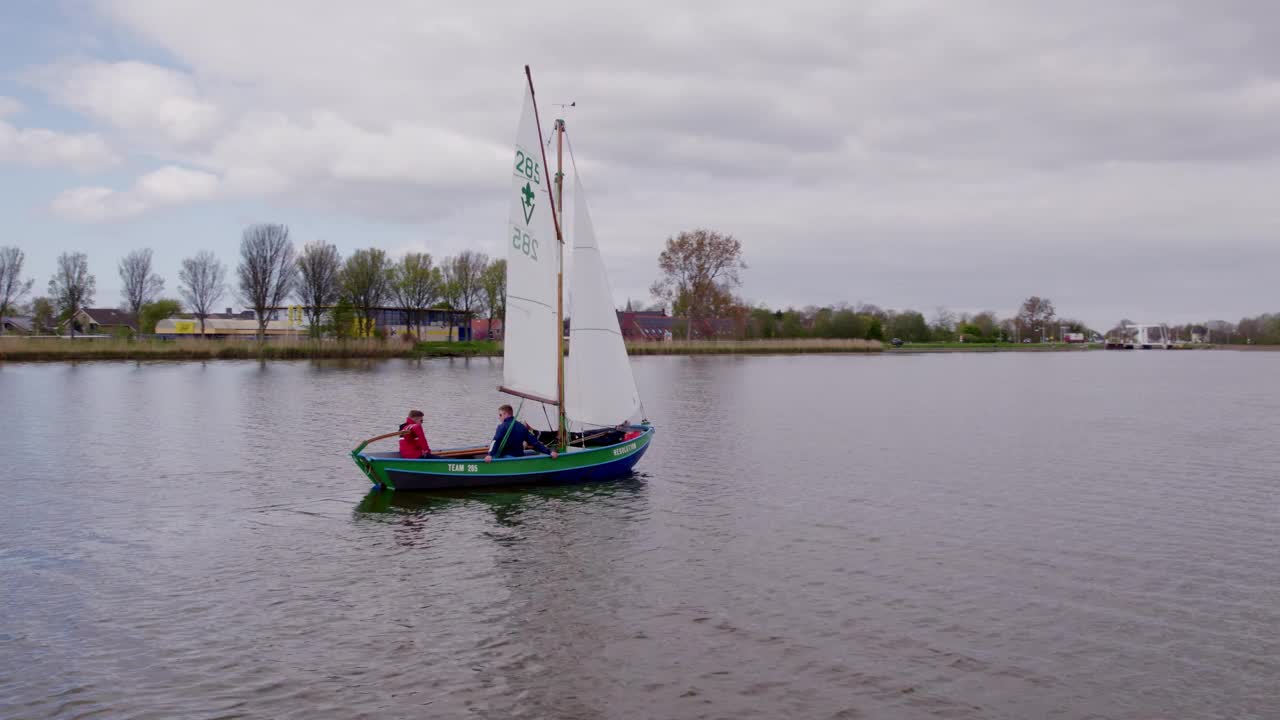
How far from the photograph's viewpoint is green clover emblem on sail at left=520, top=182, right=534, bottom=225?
2225cm

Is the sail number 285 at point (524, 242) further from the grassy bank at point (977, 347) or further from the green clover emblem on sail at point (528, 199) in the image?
the grassy bank at point (977, 347)

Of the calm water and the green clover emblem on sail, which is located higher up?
the green clover emblem on sail

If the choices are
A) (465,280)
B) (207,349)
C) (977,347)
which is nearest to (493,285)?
(465,280)

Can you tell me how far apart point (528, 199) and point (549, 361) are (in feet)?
14.1

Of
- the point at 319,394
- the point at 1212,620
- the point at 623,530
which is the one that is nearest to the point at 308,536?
the point at 623,530

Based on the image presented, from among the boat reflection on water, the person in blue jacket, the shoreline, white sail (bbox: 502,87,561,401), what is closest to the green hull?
the boat reflection on water

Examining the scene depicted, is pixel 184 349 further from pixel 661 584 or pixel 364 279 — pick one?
pixel 661 584

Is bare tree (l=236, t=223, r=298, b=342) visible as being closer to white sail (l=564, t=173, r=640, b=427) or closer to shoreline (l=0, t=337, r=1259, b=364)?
shoreline (l=0, t=337, r=1259, b=364)

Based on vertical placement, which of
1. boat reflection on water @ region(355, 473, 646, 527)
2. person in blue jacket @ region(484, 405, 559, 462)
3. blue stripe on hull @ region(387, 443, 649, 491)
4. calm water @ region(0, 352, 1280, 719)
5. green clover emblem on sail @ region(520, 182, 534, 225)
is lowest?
calm water @ region(0, 352, 1280, 719)

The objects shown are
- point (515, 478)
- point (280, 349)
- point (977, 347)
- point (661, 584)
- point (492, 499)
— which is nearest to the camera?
point (661, 584)

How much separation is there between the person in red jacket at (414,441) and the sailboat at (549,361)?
35 centimetres

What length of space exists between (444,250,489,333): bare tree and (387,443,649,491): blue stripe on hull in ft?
351

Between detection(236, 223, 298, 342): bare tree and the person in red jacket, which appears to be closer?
the person in red jacket

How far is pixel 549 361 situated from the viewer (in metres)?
23.3
